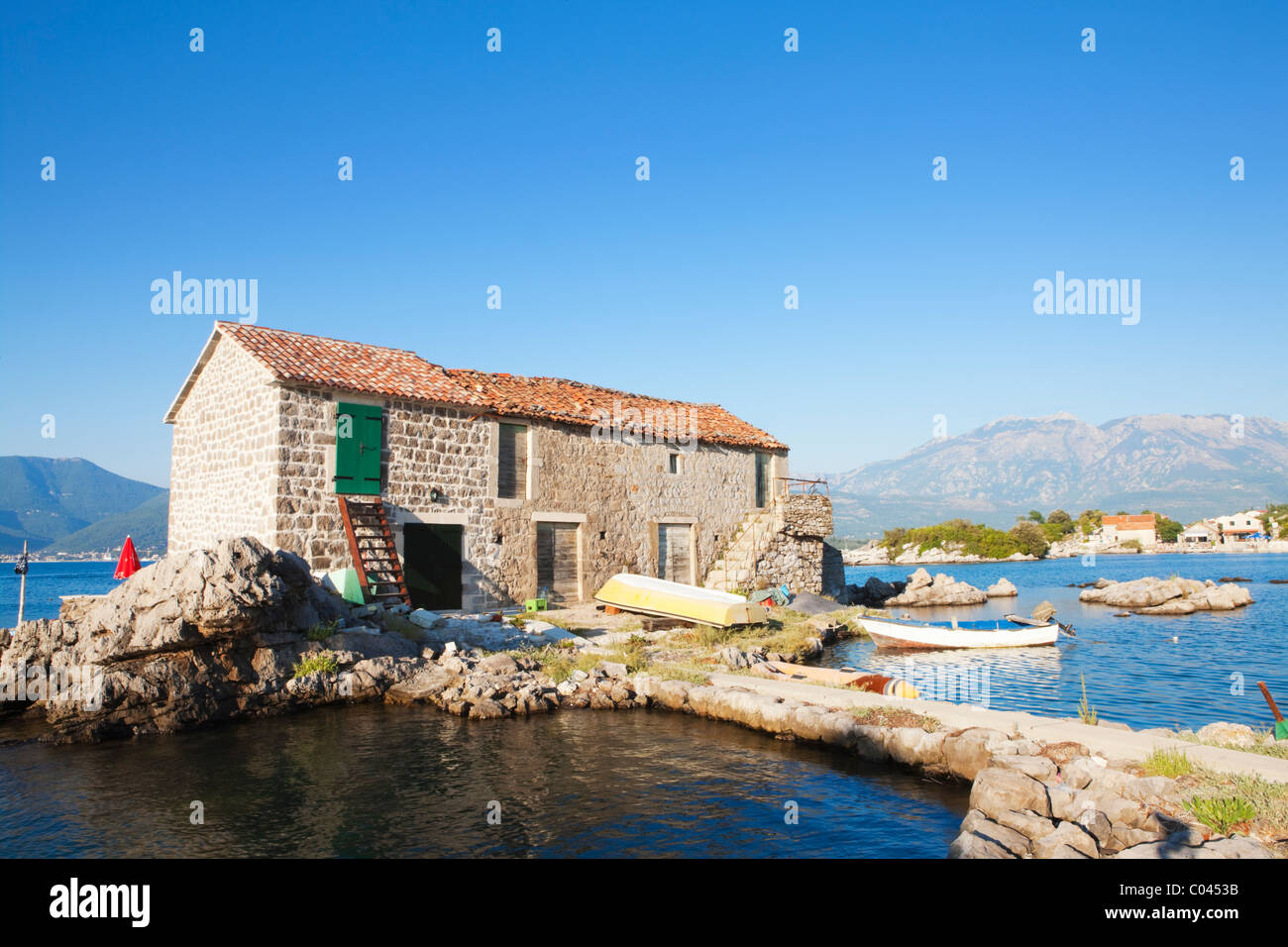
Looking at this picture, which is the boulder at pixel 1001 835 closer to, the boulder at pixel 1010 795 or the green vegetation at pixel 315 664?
the boulder at pixel 1010 795

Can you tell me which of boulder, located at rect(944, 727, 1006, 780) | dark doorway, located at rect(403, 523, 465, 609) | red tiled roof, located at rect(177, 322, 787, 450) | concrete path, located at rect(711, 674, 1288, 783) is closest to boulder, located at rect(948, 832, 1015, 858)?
boulder, located at rect(944, 727, 1006, 780)

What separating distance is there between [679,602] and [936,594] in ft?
76.9

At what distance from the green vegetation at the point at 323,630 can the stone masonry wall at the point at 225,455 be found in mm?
3624

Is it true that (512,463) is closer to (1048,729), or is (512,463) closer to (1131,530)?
(1048,729)

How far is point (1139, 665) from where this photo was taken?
19859 millimetres

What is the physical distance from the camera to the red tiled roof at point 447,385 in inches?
730

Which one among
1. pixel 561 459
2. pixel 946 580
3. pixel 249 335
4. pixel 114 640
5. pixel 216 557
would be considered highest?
pixel 249 335

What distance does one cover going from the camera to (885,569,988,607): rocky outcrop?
37.6 meters

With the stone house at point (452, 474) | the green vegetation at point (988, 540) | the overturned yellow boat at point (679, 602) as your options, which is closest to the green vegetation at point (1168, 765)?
the overturned yellow boat at point (679, 602)
